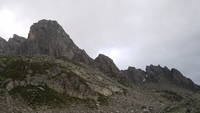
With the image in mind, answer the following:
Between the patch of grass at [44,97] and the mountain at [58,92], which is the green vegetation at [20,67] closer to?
the mountain at [58,92]

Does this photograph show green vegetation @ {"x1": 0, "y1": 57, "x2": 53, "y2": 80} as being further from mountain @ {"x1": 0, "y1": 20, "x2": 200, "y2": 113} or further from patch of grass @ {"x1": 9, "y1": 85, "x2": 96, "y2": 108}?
patch of grass @ {"x1": 9, "y1": 85, "x2": 96, "y2": 108}

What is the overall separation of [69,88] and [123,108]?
25802 mm

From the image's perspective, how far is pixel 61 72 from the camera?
16138 cm

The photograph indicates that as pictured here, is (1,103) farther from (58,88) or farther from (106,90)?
(106,90)

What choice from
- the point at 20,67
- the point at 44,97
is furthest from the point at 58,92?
the point at 20,67

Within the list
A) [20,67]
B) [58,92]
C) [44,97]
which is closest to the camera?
[44,97]

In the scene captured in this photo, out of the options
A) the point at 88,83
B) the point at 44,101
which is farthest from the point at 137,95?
the point at 44,101

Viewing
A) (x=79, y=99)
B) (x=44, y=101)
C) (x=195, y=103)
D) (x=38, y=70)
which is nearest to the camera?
(x=195, y=103)

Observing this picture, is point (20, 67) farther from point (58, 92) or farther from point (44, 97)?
point (44, 97)

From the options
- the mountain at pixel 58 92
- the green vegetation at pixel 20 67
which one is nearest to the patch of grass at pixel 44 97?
the mountain at pixel 58 92

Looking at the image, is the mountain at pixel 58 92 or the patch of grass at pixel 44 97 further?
the patch of grass at pixel 44 97

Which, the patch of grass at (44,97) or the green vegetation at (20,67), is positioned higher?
the green vegetation at (20,67)

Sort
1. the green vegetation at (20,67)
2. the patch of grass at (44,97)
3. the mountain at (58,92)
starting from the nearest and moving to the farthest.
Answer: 1. the mountain at (58,92)
2. the patch of grass at (44,97)
3. the green vegetation at (20,67)

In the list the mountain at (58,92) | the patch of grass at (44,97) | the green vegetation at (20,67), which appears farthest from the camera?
the green vegetation at (20,67)
